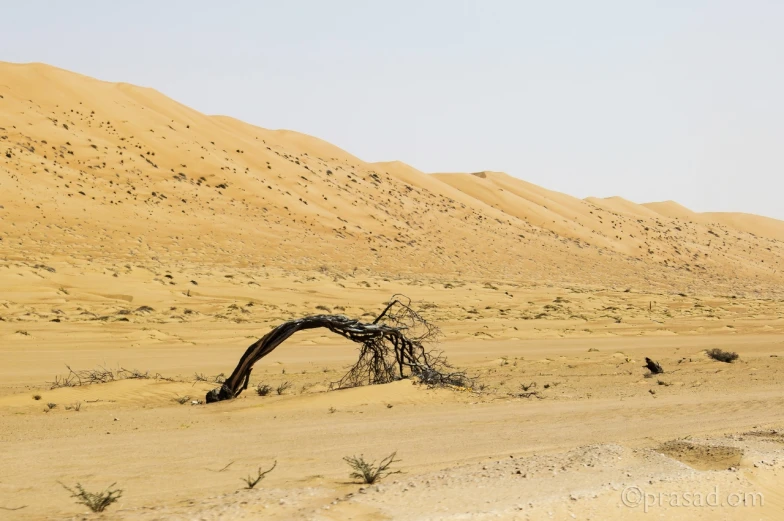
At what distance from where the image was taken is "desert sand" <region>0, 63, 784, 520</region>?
19.1 feet

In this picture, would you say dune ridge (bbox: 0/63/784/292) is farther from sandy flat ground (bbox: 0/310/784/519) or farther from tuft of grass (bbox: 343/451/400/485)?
tuft of grass (bbox: 343/451/400/485)

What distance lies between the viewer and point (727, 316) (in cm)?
2906

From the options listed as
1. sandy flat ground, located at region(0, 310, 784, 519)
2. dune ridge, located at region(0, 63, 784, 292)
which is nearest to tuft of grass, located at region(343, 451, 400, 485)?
sandy flat ground, located at region(0, 310, 784, 519)

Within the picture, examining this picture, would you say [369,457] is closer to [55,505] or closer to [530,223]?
[55,505]

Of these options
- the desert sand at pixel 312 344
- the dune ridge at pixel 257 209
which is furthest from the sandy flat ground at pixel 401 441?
the dune ridge at pixel 257 209

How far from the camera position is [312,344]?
60.8 feet

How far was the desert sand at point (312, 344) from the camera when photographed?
581 cm

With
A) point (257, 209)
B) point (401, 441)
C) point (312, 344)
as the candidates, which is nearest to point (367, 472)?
point (401, 441)

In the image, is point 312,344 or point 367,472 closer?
point 367,472

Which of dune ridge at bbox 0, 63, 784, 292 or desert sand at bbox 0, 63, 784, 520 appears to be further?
dune ridge at bbox 0, 63, 784, 292

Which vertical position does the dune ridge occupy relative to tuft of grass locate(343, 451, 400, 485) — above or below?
above

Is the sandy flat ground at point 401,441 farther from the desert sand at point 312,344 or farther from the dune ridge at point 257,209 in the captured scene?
the dune ridge at point 257,209

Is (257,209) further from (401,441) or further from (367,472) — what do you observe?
(367,472)

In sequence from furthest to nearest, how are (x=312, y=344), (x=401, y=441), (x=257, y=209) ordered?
(x=257, y=209) → (x=312, y=344) → (x=401, y=441)
